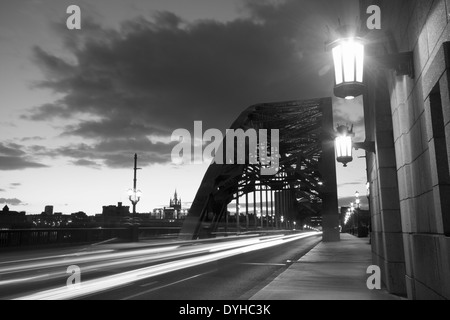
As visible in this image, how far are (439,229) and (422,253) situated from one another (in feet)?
3.11

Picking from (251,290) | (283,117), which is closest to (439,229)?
(251,290)

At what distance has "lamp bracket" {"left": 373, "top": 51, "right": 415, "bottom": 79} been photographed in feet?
17.0

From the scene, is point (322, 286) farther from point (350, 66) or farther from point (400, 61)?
point (350, 66)

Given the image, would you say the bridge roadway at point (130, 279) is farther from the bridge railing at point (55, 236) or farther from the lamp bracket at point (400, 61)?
the bridge railing at point (55, 236)

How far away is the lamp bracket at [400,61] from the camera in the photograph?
5168 mm

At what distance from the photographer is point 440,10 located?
378 centimetres

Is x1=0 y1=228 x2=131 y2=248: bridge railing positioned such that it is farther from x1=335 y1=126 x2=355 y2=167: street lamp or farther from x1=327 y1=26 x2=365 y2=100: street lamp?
x1=327 y1=26 x2=365 y2=100: street lamp

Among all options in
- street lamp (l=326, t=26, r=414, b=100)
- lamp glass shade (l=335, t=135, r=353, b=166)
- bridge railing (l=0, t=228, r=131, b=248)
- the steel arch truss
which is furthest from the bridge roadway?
the steel arch truss

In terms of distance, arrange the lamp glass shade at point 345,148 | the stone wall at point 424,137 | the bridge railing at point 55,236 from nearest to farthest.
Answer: the stone wall at point 424,137 < the lamp glass shade at point 345,148 < the bridge railing at point 55,236

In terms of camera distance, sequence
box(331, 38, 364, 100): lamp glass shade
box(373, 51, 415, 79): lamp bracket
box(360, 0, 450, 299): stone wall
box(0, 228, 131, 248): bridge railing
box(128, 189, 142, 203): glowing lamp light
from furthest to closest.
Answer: box(128, 189, 142, 203): glowing lamp light < box(0, 228, 131, 248): bridge railing < box(373, 51, 415, 79): lamp bracket < box(331, 38, 364, 100): lamp glass shade < box(360, 0, 450, 299): stone wall

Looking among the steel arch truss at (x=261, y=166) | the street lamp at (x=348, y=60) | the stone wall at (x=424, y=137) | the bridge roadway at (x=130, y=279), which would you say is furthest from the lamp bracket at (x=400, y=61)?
the steel arch truss at (x=261, y=166)

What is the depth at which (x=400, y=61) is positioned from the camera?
520 centimetres

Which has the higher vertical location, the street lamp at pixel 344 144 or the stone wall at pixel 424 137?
the street lamp at pixel 344 144

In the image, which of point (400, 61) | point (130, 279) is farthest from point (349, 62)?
point (130, 279)
